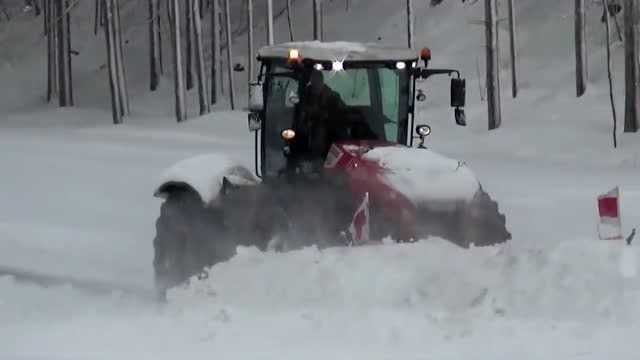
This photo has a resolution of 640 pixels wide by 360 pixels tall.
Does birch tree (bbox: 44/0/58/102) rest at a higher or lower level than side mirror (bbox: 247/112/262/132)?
higher

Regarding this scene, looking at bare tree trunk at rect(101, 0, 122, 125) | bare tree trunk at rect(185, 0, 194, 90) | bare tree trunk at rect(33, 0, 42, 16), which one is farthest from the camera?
bare tree trunk at rect(33, 0, 42, 16)

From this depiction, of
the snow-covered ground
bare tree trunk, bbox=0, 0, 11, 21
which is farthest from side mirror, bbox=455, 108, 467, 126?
bare tree trunk, bbox=0, 0, 11, 21

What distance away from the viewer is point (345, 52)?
1007cm

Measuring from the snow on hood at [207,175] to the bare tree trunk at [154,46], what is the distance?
4062 cm

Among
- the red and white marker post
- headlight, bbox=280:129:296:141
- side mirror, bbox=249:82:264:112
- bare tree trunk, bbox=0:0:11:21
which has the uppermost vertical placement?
bare tree trunk, bbox=0:0:11:21

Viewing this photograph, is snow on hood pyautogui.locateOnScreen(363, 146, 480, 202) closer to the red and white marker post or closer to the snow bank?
the snow bank

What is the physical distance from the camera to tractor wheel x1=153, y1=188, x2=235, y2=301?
10.3 metres

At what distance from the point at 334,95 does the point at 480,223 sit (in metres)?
1.91

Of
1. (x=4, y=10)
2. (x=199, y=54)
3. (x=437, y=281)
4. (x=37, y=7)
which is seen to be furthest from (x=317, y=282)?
(x=4, y=10)

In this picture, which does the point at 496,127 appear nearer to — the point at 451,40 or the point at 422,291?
the point at 451,40

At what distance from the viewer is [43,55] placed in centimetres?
6450

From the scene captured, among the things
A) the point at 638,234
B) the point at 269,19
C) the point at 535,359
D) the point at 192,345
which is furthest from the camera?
the point at 269,19

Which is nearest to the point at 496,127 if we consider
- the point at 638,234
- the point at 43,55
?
the point at 638,234

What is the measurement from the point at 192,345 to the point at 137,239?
6.69 metres
